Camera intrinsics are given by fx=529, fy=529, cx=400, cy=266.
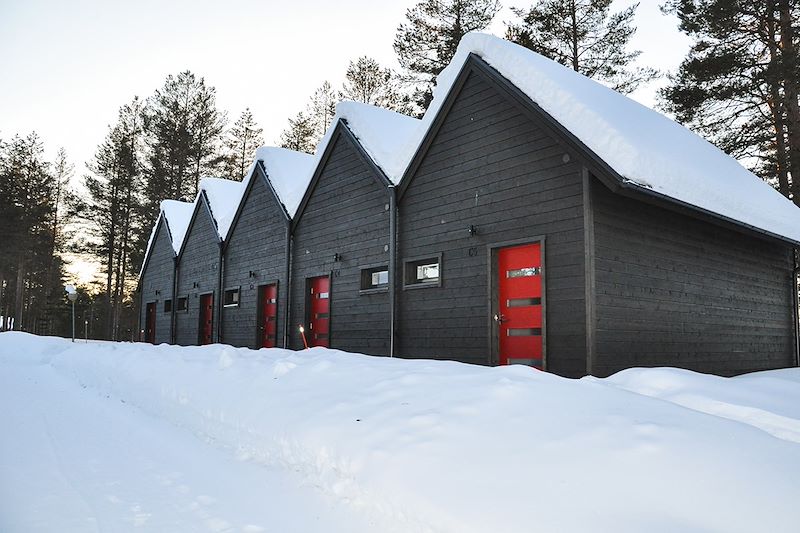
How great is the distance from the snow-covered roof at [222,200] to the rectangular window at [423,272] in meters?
8.20

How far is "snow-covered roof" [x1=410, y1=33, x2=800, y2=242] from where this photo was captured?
750 cm

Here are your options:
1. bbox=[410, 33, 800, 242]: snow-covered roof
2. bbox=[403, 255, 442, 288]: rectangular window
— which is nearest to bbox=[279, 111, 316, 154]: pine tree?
bbox=[410, 33, 800, 242]: snow-covered roof

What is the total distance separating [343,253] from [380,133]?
9.44 feet

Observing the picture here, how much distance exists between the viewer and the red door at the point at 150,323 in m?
22.0

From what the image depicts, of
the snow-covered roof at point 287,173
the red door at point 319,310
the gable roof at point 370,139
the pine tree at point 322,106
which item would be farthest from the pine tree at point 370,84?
the red door at point 319,310

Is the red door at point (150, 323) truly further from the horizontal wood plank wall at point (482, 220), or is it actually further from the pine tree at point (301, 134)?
the horizontal wood plank wall at point (482, 220)

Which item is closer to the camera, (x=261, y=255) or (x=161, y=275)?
(x=261, y=255)

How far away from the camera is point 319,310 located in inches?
501

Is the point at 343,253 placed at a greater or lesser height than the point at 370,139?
lesser

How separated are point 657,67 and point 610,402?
19.9 meters

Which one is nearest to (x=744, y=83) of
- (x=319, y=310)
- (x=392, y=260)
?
(x=392, y=260)

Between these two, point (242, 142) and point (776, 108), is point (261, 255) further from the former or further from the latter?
point (242, 142)

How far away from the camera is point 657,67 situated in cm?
2000

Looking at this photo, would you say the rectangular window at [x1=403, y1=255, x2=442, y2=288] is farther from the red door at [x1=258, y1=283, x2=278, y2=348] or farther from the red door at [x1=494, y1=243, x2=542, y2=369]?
the red door at [x1=258, y1=283, x2=278, y2=348]
